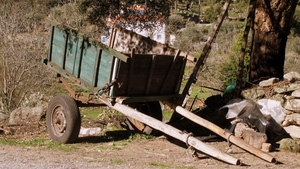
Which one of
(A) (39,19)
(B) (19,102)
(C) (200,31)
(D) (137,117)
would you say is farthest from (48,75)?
(C) (200,31)

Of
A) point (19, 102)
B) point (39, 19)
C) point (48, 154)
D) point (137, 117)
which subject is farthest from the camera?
point (39, 19)

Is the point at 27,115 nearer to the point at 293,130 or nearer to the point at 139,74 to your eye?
the point at 139,74

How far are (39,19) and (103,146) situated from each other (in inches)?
715

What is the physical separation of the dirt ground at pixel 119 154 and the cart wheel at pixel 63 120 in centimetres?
17

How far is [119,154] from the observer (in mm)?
7625

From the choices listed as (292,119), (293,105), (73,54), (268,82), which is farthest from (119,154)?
(268,82)

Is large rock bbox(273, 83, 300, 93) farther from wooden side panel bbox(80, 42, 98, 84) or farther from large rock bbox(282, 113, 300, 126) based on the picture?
wooden side panel bbox(80, 42, 98, 84)

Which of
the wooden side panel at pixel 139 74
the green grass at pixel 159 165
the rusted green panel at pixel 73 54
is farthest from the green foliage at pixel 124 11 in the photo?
the green grass at pixel 159 165

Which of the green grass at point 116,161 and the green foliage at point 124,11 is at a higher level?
the green foliage at point 124,11

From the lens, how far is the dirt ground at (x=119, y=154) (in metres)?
6.82

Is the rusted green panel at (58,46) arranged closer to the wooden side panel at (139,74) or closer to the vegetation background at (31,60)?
the wooden side panel at (139,74)

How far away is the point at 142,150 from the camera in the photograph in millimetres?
8047

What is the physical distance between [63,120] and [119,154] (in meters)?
1.34

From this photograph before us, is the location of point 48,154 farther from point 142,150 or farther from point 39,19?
point 39,19
